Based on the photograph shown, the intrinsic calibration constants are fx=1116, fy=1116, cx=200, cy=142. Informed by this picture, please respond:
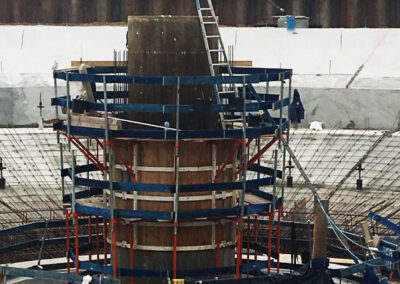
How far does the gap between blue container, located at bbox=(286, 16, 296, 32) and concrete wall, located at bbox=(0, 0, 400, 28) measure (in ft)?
16.2

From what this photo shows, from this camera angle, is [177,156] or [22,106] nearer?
[177,156]

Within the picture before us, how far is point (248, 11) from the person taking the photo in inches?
2557

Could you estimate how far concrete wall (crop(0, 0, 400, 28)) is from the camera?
2522 inches

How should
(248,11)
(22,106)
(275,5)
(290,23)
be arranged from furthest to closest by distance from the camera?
1. (248,11)
2. (275,5)
3. (290,23)
4. (22,106)

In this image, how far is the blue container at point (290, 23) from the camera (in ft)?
192

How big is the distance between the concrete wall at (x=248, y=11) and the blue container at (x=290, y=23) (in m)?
4.94

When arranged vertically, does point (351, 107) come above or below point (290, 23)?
below

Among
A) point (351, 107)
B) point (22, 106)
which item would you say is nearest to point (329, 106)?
point (351, 107)

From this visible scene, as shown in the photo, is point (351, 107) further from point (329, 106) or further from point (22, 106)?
point (22, 106)

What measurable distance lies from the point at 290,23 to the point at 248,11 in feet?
21.9

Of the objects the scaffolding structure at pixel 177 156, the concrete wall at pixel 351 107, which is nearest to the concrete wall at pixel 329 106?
the concrete wall at pixel 351 107

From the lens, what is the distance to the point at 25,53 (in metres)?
57.3

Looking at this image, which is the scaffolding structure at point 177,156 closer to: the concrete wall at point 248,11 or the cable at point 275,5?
the cable at point 275,5

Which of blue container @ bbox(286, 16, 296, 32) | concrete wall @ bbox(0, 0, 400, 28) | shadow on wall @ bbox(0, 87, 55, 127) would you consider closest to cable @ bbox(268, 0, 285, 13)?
concrete wall @ bbox(0, 0, 400, 28)
